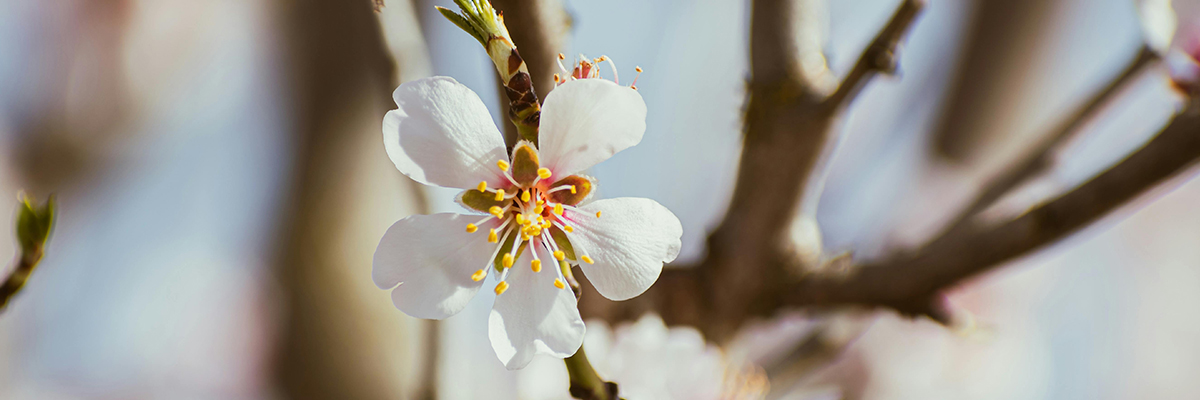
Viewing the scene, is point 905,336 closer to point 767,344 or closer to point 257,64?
point 767,344

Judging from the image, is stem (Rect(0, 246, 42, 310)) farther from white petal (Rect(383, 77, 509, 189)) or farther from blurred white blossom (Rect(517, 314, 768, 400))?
blurred white blossom (Rect(517, 314, 768, 400))

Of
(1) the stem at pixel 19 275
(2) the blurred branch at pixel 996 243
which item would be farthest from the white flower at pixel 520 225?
(2) the blurred branch at pixel 996 243

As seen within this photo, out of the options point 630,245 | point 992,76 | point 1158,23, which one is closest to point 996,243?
point 1158,23

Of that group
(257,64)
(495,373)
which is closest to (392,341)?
(495,373)

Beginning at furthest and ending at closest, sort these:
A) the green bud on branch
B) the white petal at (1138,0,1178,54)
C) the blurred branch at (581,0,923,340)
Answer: the white petal at (1138,0,1178,54) → the blurred branch at (581,0,923,340) → the green bud on branch

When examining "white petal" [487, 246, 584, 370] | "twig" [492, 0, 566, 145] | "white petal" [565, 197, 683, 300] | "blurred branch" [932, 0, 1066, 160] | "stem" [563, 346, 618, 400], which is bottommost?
"stem" [563, 346, 618, 400]

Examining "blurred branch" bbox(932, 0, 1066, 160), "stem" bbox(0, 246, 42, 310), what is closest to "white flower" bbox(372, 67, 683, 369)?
"stem" bbox(0, 246, 42, 310)
